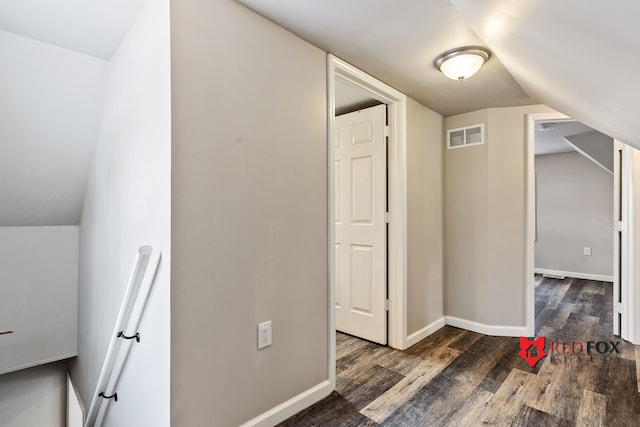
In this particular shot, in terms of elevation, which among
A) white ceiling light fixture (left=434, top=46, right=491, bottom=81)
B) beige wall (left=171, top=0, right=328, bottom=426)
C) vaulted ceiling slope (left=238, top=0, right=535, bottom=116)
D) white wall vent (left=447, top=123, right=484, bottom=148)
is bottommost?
beige wall (left=171, top=0, right=328, bottom=426)

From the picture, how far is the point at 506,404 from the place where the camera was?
1.90 meters

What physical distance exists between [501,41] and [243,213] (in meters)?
1.54

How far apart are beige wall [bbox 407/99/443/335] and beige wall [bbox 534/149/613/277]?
3639 mm

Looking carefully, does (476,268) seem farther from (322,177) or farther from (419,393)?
(322,177)

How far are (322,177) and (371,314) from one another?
58.9 inches

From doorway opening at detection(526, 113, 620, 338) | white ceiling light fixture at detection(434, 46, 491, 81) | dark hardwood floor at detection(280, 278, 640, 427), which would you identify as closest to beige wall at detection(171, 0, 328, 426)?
dark hardwood floor at detection(280, 278, 640, 427)

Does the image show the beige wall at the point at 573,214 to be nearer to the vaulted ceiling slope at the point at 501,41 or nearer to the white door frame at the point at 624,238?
the white door frame at the point at 624,238

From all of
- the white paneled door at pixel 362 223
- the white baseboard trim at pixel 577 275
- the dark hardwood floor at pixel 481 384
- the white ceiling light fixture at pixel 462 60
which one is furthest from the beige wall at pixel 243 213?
the white baseboard trim at pixel 577 275

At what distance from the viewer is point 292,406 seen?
179cm

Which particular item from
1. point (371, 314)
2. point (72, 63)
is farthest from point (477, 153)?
point (72, 63)

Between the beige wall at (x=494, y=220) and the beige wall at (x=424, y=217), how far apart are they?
10.0 inches

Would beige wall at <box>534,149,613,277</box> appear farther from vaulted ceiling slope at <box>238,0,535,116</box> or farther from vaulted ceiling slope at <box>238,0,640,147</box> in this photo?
vaulted ceiling slope at <box>238,0,535,116</box>

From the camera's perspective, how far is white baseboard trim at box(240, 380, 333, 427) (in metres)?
1.64

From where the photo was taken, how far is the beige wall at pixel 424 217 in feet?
9.22
